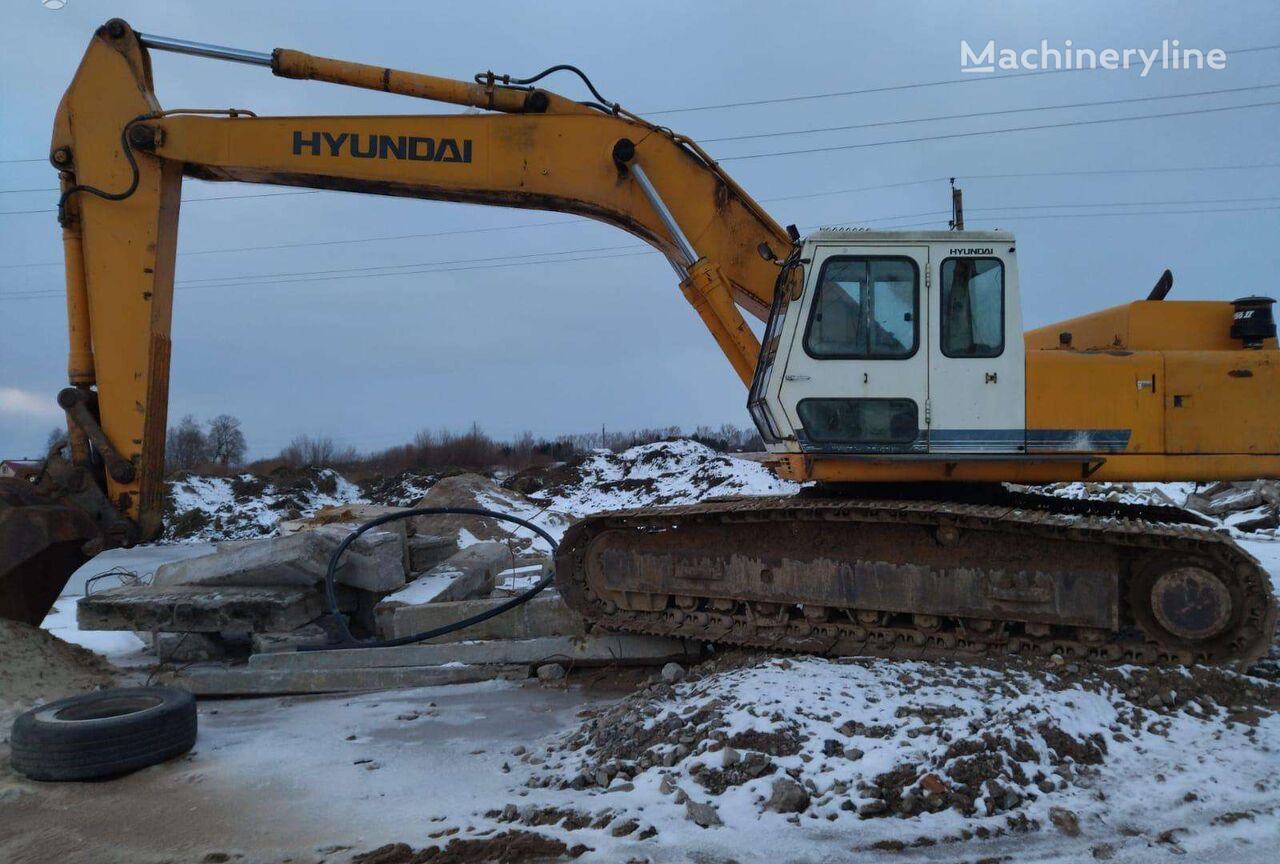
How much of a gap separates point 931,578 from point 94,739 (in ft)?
→ 16.3

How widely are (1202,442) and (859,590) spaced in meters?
2.38

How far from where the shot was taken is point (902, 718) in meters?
4.50

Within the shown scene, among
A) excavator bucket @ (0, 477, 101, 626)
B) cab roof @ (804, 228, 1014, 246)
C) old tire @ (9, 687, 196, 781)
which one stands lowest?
old tire @ (9, 687, 196, 781)

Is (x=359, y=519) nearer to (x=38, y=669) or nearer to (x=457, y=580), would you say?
(x=457, y=580)

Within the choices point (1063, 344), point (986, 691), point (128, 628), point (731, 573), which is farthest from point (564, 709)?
point (1063, 344)

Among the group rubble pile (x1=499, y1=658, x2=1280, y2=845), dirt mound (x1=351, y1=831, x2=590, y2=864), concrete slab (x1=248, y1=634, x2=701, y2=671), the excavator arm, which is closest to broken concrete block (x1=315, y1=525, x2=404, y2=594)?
concrete slab (x1=248, y1=634, x2=701, y2=671)

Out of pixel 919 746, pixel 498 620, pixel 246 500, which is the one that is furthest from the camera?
pixel 246 500

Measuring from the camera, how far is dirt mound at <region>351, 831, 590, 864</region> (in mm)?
3420

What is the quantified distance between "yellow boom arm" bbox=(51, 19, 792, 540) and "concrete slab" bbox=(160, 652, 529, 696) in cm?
131

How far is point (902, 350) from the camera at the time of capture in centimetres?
579

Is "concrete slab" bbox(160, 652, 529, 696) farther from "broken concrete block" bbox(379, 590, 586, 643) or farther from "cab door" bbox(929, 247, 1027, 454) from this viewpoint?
"cab door" bbox(929, 247, 1027, 454)

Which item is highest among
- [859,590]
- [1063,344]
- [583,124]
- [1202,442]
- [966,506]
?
[583,124]

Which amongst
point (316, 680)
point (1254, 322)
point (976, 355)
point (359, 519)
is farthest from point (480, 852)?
point (359, 519)

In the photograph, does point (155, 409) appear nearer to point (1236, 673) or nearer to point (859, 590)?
point (859, 590)
